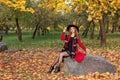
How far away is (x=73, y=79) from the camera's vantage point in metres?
11.8

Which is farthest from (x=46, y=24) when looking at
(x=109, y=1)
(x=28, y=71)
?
(x=28, y=71)

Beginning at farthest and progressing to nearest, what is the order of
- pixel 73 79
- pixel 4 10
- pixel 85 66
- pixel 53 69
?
1. pixel 4 10
2. pixel 53 69
3. pixel 85 66
4. pixel 73 79

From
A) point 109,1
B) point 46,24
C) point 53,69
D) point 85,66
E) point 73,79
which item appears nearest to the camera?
point 73,79

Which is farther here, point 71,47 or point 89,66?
point 71,47

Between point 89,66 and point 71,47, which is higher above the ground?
point 71,47

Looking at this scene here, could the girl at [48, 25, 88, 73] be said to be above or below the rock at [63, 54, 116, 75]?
above

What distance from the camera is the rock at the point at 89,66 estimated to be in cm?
1261

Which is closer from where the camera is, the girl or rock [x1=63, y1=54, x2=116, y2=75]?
rock [x1=63, y1=54, x2=116, y2=75]

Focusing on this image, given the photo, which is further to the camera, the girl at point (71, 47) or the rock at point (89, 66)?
the girl at point (71, 47)

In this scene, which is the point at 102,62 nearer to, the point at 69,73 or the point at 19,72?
the point at 69,73

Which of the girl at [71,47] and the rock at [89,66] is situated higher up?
the girl at [71,47]

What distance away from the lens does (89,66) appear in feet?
41.7

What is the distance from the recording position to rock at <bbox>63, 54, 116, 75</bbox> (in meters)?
12.6

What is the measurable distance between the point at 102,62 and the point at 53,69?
223 cm
